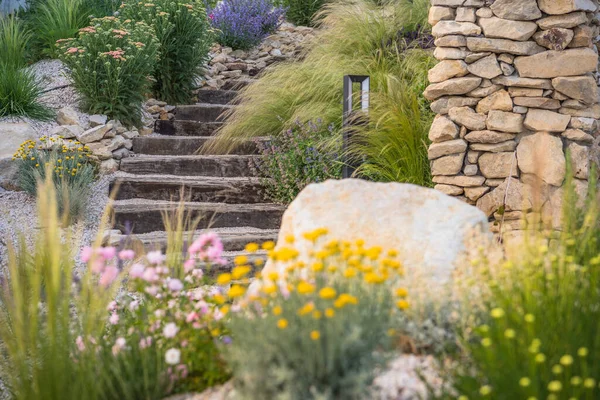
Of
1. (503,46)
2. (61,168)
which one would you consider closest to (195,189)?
(61,168)

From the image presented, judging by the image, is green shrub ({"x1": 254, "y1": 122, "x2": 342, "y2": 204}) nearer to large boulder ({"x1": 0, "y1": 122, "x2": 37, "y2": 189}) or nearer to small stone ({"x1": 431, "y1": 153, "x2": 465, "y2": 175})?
small stone ({"x1": 431, "y1": 153, "x2": 465, "y2": 175})

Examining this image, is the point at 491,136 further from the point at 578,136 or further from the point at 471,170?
the point at 578,136

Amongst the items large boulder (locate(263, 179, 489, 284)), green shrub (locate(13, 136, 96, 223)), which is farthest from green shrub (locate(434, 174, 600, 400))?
green shrub (locate(13, 136, 96, 223))

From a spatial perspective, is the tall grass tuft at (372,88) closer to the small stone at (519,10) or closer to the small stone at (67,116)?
Result: the small stone at (519,10)

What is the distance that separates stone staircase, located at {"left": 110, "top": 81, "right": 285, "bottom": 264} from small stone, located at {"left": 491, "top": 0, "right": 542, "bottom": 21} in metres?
2.03

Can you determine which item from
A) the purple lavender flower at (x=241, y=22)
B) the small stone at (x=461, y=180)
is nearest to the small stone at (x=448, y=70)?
the small stone at (x=461, y=180)

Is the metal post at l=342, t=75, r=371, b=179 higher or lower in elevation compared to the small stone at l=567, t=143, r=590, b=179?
higher

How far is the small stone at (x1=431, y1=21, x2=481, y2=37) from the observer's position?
4133mm

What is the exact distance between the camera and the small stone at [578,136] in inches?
157

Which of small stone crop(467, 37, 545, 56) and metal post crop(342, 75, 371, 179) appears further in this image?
metal post crop(342, 75, 371, 179)

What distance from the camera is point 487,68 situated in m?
4.13

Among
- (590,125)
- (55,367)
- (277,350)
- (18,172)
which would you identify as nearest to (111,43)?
(18,172)

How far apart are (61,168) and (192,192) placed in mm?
974

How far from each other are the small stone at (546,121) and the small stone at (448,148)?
1.33 ft
